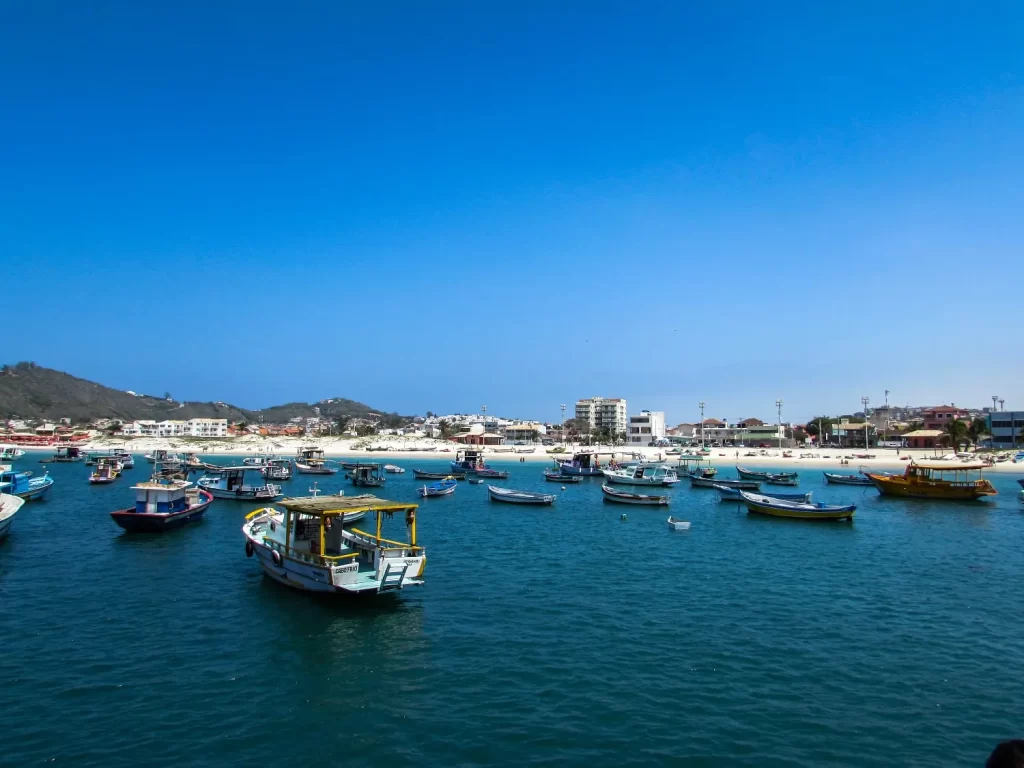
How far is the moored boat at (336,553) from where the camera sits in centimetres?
2161

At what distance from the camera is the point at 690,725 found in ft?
44.6

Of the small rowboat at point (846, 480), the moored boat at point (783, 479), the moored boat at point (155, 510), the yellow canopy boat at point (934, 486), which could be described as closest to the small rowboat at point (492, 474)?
the moored boat at point (783, 479)

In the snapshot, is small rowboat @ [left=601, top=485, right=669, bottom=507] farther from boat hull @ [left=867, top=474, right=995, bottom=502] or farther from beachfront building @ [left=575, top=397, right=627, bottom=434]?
beachfront building @ [left=575, top=397, right=627, bottom=434]

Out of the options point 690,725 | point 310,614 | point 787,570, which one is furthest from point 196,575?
point 787,570

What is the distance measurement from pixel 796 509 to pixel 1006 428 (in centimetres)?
10773

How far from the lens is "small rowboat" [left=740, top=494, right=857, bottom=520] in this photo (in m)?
43.8

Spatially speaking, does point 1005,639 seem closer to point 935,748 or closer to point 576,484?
point 935,748

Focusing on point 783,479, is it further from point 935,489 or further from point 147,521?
point 147,521

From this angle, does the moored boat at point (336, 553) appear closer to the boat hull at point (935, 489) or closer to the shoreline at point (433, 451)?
the boat hull at point (935, 489)

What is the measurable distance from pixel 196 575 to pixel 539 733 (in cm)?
1909

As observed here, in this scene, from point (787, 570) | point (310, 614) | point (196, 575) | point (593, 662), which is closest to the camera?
point (593, 662)

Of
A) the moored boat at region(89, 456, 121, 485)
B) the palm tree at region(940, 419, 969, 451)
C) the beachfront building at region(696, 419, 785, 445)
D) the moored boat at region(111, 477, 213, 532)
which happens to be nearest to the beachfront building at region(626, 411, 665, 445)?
the beachfront building at region(696, 419, 785, 445)

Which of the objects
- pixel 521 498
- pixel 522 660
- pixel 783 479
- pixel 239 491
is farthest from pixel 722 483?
pixel 522 660

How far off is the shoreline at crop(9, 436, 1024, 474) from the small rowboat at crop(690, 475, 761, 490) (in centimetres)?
3675
